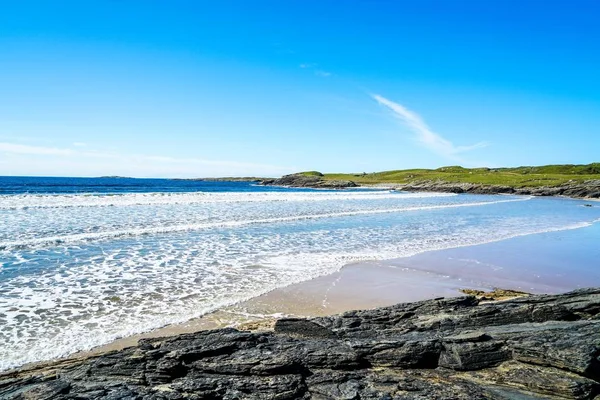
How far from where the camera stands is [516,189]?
94812mm

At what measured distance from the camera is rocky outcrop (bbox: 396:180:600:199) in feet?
265

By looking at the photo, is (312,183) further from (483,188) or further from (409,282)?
(409,282)

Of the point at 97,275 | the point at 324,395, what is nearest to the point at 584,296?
the point at 324,395

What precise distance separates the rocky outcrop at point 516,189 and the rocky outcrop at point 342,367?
91.6m

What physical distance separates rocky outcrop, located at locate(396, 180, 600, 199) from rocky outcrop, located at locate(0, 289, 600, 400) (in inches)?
3606

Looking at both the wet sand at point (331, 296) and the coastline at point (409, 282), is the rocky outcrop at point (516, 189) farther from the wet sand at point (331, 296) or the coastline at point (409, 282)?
the wet sand at point (331, 296)

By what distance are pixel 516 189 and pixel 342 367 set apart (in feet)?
340

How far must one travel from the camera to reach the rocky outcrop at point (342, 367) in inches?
208

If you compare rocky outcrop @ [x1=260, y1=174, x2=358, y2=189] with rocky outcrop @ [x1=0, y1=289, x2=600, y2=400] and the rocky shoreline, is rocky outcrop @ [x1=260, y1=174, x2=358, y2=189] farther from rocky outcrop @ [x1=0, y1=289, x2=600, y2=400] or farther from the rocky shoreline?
rocky outcrop @ [x1=0, y1=289, x2=600, y2=400]

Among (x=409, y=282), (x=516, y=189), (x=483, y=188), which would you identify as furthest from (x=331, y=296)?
Answer: (x=483, y=188)

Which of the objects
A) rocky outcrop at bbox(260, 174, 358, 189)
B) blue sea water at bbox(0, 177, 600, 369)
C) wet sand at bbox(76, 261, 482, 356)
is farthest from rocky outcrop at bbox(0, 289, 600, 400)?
rocky outcrop at bbox(260, 174, 358, 189)

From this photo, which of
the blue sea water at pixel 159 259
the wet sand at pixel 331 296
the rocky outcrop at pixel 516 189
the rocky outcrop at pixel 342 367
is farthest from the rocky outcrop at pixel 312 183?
the rocky outcrop at pixel 342 367

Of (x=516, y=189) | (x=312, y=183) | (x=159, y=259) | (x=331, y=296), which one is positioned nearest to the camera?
(x=331, y=296)

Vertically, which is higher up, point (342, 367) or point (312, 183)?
point (312, 183)
